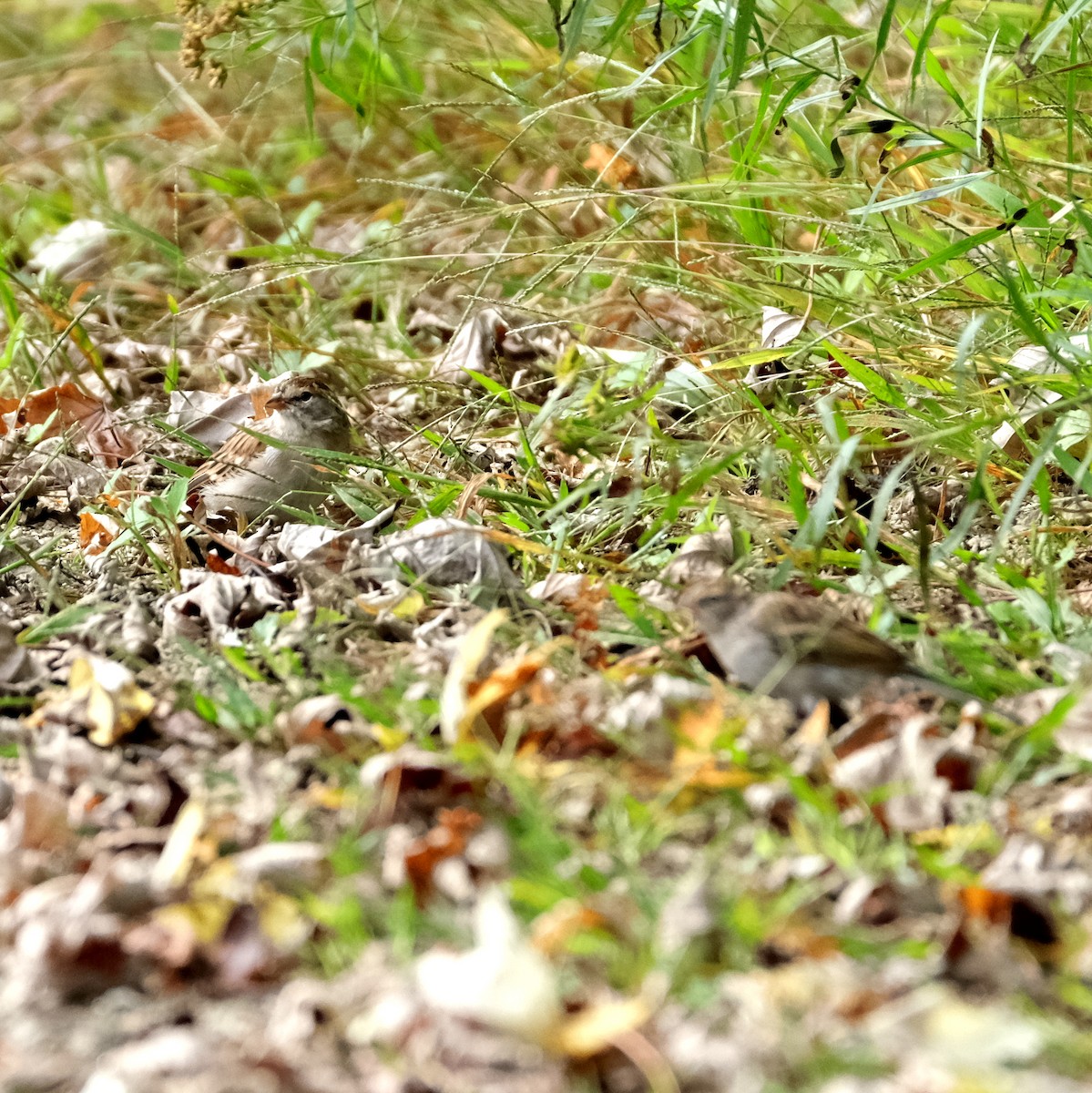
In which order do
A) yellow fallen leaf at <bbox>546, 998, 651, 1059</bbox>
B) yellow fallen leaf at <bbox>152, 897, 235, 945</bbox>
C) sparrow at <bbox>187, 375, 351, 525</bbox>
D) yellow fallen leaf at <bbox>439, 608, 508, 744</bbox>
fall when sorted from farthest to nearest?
sparrow at <bbox>187, 375, 351, 525</bbox> < yellow fallen leaf at <bbox>439, 608, 508, 744</bbox> < yellow fallen leaf at <bbox>152, 897, 235, 945</bbox> < yellow fallen leaf at <bbox>546, 998, 651, 1059</bbox>

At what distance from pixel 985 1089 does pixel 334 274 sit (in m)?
1.94

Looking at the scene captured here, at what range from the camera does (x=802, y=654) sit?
1.13 meters

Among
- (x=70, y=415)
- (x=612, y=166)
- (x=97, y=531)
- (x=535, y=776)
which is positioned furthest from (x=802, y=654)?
(x=70, y=415)

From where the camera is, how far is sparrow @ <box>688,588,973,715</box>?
113 centimetres

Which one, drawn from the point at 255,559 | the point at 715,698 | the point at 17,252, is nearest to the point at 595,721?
the point at 715,698

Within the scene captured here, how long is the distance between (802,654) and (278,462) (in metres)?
0.84

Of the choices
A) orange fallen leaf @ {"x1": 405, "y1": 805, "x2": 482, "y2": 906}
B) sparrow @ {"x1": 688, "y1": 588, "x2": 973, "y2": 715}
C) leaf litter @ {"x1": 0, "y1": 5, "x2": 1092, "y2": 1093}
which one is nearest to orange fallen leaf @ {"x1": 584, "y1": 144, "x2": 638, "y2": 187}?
leaf litter @ {"x1": 0, "y1": 5, "x2": 1092, "y2": 1093}

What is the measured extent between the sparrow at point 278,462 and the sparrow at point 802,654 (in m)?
0.71

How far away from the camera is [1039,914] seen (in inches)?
34.4

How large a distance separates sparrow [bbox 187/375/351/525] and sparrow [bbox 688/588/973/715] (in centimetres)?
71

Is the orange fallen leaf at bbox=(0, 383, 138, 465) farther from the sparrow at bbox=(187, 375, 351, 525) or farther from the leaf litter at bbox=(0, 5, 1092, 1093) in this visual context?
the sparrow at bbox=(187, 375, 351, 525)

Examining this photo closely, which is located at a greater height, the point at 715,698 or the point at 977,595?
the point at 715,698

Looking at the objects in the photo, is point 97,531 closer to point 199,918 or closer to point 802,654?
point 199,918

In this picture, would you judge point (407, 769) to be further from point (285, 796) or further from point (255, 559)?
point (255, 559)
